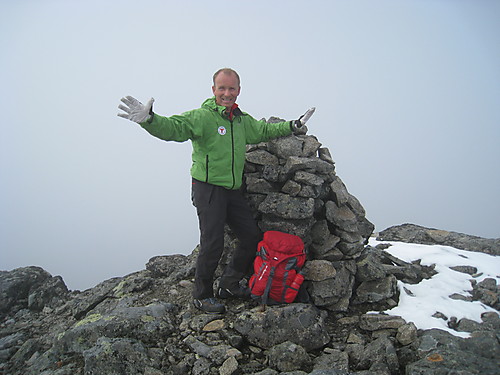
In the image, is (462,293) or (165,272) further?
(165,272)

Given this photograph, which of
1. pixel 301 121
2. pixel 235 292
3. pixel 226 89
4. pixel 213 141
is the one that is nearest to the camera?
pixel 213 141

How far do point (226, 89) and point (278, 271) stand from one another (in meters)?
4.05

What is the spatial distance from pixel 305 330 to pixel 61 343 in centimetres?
464

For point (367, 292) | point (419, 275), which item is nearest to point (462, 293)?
point (419, 275)

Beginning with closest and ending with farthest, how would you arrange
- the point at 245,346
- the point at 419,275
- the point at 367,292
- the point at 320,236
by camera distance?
the point at 245,346
the point at 367,292
the point at 320,236
the point at 419,275

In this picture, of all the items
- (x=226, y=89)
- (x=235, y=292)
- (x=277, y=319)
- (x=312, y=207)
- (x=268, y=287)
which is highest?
(x=226, y=89)

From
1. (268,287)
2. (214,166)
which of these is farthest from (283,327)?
(214,166)

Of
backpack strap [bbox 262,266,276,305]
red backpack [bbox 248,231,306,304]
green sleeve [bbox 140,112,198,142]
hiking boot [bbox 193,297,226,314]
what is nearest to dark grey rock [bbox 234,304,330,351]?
backpack strap [bbox 262,266,276,305]

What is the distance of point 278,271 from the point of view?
21.7ft

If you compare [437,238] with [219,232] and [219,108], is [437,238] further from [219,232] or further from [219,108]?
[219,108]

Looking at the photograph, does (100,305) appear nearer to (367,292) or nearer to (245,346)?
(245,346)

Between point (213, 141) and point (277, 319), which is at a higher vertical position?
point (213, 141)

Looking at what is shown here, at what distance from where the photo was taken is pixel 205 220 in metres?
6.67

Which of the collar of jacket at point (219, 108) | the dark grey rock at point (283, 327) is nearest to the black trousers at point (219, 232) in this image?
the dark grey rock at point (283, 327)
